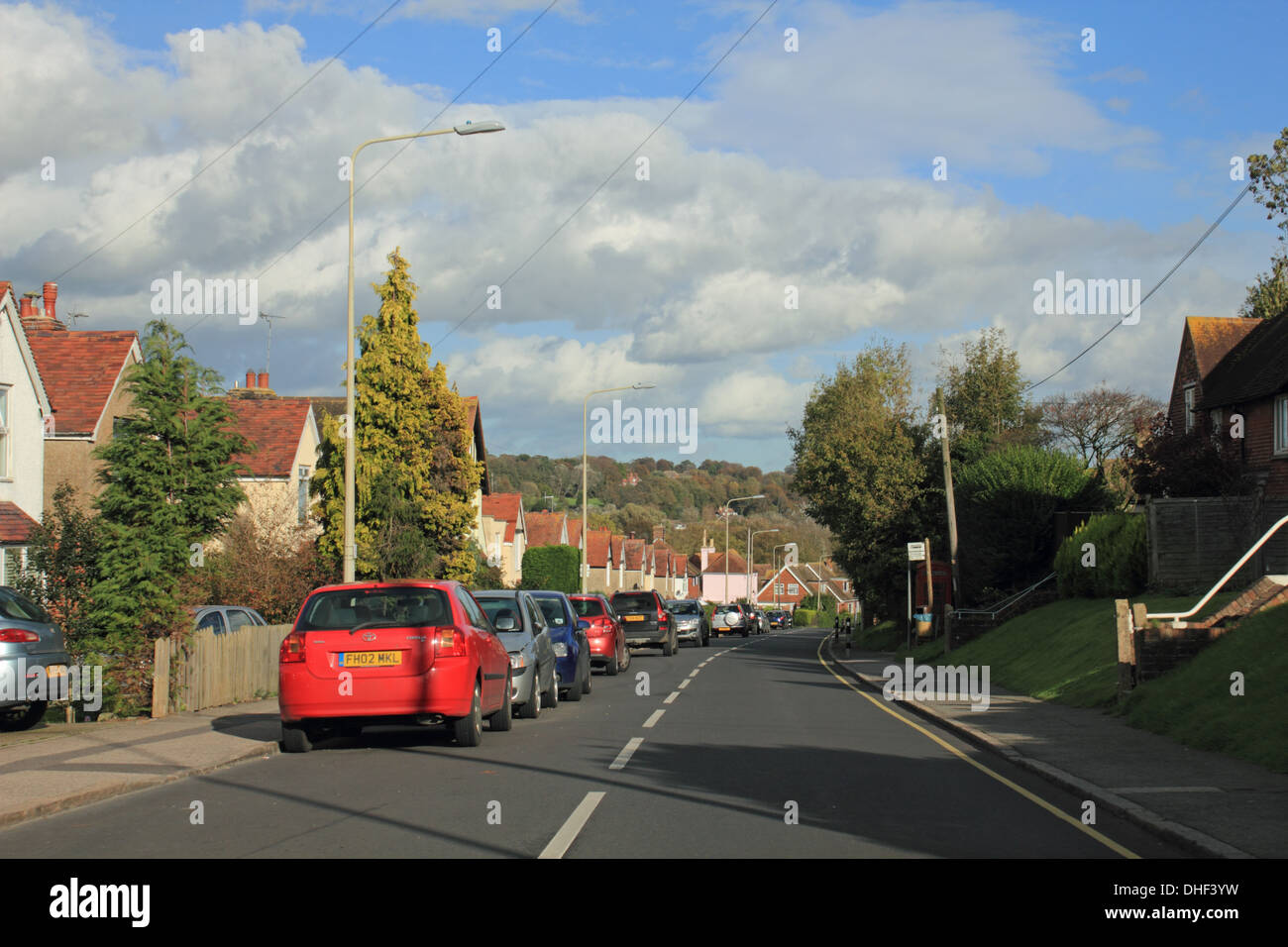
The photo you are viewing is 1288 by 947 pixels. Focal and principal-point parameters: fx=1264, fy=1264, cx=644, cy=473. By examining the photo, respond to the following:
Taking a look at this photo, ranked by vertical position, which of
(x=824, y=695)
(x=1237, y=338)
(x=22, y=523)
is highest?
(x=1237, y=338)

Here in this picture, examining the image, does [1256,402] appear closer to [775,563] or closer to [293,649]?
[293,649]

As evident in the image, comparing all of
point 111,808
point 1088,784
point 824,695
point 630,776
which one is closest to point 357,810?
point 111,808

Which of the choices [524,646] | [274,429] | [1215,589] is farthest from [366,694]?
[274,429]

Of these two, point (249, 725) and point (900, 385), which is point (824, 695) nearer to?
point (249, 725)

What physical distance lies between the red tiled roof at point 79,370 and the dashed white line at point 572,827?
24.6 metres

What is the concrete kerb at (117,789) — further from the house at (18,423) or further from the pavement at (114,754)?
the house at (18,423)

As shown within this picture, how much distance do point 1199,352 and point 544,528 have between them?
52.9m

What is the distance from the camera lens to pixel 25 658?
13.2 meters

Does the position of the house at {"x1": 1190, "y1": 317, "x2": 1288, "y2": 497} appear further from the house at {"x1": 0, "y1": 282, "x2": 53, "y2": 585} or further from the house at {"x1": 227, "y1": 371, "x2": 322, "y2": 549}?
the house at {"x1": 0, "y1": 282, "x2": 53, "y2": 585}

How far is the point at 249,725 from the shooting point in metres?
15.0

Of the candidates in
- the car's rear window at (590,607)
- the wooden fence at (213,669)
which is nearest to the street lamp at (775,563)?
the car's rear window at (590,607)

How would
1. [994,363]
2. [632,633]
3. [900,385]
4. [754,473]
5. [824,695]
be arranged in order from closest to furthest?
[824,695], [632,633], [994,363], [900,385], [754,473]

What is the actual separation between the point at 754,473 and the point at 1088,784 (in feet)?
568

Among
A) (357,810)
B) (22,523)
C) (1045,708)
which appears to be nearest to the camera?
(357,810)
